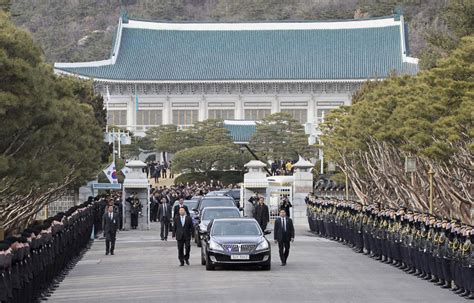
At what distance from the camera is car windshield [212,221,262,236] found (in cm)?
3206

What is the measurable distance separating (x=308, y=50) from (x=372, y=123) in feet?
202

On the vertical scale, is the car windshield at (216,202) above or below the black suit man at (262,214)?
above

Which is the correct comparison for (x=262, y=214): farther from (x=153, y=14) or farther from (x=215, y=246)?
(x=153, y=14)

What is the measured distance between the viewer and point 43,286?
2591cm

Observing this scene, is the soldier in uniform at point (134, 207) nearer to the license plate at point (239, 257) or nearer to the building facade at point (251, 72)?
the license plate at point (239, 257)

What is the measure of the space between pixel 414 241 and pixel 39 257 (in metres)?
9.21

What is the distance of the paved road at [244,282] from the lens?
990 inches

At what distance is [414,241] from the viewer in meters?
30.3

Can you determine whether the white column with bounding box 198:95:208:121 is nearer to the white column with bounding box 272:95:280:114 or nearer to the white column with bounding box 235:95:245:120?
the white column with bounding box 235:95:245:120

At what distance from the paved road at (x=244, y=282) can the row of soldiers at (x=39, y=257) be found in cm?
37

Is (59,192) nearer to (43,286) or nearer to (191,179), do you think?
(43,286)

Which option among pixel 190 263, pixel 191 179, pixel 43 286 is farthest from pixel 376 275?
pixel 191 179

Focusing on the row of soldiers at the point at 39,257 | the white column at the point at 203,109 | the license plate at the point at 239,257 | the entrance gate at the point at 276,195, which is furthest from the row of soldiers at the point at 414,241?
the white column at the point at 203,109

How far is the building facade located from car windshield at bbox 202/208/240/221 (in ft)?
224
